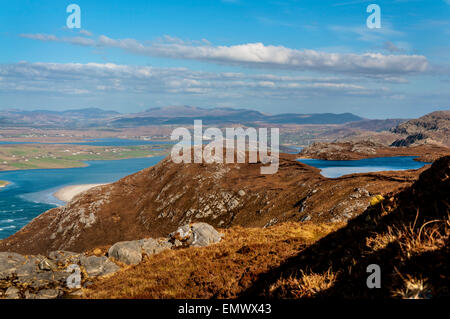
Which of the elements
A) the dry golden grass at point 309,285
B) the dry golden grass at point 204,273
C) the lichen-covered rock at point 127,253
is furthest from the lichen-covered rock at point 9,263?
the dry golden grass at point 309,285

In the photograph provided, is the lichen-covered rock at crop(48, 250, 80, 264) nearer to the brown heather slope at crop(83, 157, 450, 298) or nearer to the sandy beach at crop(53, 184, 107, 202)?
the brown heather slope at crop(83, 157, 450, 298)

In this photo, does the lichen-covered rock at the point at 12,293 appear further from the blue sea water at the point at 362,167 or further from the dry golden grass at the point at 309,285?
the blue sea water at the point at 362,167

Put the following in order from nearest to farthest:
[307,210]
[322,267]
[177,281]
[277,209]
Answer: [322,267] → [177,281] → [307,210] → [277,209]
